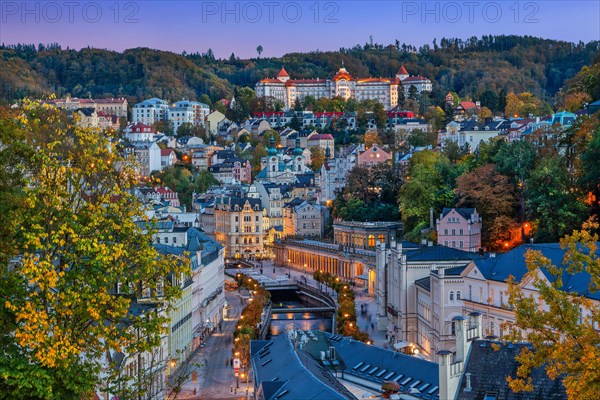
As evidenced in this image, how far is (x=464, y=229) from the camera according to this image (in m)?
77.3

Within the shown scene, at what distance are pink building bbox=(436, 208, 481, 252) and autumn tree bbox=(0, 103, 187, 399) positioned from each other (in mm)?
57796

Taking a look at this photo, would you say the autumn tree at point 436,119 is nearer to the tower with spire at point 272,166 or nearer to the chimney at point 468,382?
the tower with spire at point 272,166

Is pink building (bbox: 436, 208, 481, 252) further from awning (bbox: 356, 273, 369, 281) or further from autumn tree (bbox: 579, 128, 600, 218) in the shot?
awning (bbox: 356, 273, 369, 281)

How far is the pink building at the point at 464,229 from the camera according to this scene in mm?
76875

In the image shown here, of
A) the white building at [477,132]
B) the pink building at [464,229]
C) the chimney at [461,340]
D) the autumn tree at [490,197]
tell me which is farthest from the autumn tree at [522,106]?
the chimney at [461,340]

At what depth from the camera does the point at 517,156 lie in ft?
252

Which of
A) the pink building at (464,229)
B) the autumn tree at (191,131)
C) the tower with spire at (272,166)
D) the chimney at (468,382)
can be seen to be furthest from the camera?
the autumn tree at (191,131)

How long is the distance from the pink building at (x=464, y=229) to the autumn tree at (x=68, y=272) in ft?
190

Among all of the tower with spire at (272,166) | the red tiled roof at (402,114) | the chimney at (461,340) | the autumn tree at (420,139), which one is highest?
the red tiled roof at (402,114)

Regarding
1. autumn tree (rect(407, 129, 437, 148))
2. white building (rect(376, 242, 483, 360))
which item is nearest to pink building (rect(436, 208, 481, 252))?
white building (rect(376, 242, 483, 360))

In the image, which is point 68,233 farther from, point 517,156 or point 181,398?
point 517,156

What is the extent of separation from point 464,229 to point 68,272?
59.9 m

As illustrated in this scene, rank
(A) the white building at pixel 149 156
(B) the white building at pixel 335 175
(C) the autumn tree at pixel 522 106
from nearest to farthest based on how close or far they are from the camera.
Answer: (B) the white building at pixel 335 175 < (C) the autumn tree at pixel 522 106 < (A) the white building at pixel 149 156

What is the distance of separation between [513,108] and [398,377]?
116916 millimetres
